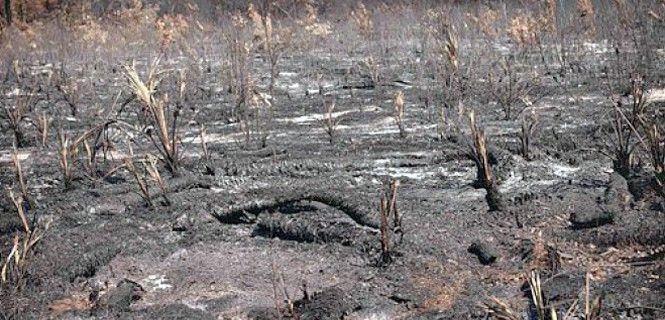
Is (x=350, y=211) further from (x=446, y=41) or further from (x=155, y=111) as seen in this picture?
(x=446, y=41)

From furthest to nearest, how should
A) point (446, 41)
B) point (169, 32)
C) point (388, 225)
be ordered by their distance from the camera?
point (169, 32), point (446, 41), point (388, 225)

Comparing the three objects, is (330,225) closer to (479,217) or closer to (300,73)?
(479,217)

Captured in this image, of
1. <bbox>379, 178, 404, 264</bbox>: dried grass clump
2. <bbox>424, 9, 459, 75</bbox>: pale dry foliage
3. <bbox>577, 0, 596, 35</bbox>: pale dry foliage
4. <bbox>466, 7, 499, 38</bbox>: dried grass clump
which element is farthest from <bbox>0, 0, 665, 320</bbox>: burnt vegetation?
<bbox>466, 7, 499, 38</bbox>: dried grass clump

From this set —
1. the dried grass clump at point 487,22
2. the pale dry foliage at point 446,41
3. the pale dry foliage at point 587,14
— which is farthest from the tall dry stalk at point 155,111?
the dried grass clump at point 487,22

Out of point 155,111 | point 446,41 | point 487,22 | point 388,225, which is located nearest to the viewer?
point 388,225

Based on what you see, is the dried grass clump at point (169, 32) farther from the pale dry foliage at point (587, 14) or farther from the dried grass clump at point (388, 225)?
the dried grass clump at point (388, 225)

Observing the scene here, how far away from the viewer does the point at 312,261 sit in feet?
9.75

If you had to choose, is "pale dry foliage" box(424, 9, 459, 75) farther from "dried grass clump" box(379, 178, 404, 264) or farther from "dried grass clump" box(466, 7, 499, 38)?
"dried grass clump" box(379, 178, 404, 264)

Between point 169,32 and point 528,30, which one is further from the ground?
point 169,32

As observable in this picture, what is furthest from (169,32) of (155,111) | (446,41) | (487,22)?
(155,111)

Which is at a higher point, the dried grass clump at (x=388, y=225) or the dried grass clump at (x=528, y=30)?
the dried grass clump at (x=528, y=30)

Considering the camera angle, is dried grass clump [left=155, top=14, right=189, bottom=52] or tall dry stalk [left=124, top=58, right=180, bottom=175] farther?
dried grass clump [left=155, top=14, right=189, bottom=52]

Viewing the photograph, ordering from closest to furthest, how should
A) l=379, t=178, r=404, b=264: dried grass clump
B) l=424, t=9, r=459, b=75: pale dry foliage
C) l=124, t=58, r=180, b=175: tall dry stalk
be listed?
l=379, t=178, r=404, b=264: dried grass clump < l=124, t=58, r=180, b=175: tall dry stalk < l=424, t=9, r=459, b=75: pale dry foliage

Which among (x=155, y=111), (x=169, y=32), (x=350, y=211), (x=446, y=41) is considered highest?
(x=169, y=32)
